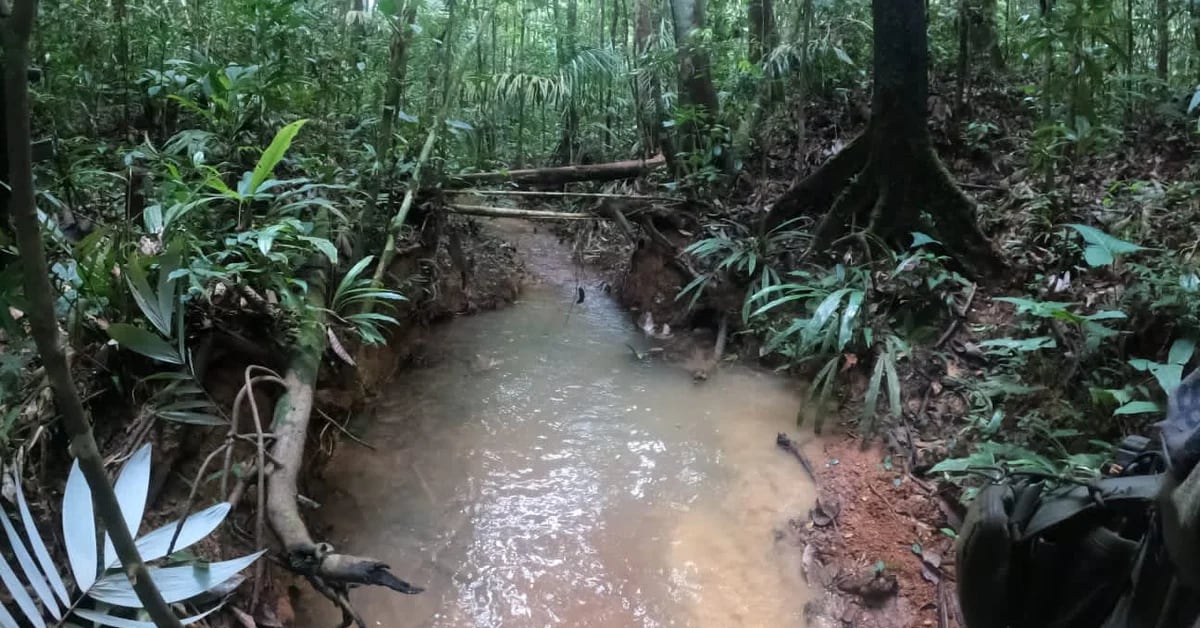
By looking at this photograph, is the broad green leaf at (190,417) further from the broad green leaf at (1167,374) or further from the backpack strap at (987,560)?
the broad green leaf at (1167,374)

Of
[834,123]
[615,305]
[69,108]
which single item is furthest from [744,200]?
[69,108]

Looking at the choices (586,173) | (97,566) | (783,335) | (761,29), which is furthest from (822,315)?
(761,29)

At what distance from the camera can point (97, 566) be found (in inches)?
63.7

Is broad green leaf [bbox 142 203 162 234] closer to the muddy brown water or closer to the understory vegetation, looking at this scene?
the understory vegetation

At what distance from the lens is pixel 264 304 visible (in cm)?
302

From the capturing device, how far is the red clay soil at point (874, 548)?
2.78 meters

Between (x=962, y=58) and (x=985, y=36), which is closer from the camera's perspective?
(x=962, y=58)

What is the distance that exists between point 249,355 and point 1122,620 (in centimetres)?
302

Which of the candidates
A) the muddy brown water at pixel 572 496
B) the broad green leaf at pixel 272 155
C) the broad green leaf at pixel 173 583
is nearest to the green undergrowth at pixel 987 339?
the muddy brown water at pixel 572 496

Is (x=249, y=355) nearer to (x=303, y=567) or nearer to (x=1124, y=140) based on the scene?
(x=303, y=567)

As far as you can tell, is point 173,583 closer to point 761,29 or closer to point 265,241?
point 265,241

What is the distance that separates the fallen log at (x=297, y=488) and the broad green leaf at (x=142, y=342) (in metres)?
0.56

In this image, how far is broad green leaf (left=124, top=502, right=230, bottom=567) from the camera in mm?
1695

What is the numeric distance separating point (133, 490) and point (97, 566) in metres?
0.19
